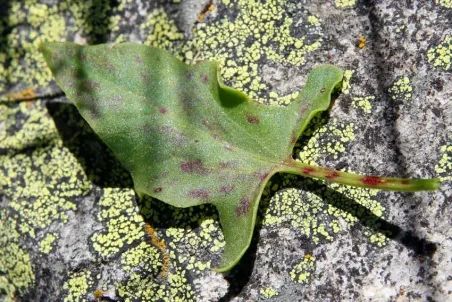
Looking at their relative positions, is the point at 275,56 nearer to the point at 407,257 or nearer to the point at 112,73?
the point at 112,73

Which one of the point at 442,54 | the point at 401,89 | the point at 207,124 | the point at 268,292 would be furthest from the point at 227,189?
the point at 442,54

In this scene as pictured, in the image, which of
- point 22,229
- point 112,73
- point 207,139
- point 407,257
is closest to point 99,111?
point 112,73

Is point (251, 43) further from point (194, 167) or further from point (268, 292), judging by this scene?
point (268, 292)

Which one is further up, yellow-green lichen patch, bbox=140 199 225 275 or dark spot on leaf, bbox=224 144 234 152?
dark spot on leaf, bbox=224 144 234 152

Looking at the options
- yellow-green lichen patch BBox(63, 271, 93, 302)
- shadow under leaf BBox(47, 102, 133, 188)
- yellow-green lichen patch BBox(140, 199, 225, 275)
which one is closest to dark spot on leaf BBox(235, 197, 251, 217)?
yellow-green lichen patch BBox(140, 199, 225, 275)

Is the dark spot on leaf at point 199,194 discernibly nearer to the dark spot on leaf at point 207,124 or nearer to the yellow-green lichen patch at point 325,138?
the dark spot on leaf at point 207,124

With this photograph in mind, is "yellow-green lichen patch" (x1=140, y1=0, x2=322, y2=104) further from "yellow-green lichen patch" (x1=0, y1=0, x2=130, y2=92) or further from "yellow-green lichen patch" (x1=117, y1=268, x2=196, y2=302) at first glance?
"yellow-green lichen patch" (x1=117, y1=268, x2=196, y2=302)

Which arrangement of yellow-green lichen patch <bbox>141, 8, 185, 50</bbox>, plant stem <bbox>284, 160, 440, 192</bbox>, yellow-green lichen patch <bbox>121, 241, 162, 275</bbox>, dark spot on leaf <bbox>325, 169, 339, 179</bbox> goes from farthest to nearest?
yellow-green lichen patch <bbox>141, 8, 185, 50</bbox>
yellow-green lichen patch <bbox>121, 241, 162, 275</bbox>
dark spot on leaf <bbox>325, 169, 339, 179</bbox>
plant stem <bbox>284, 160, 440, 192</bbox>
